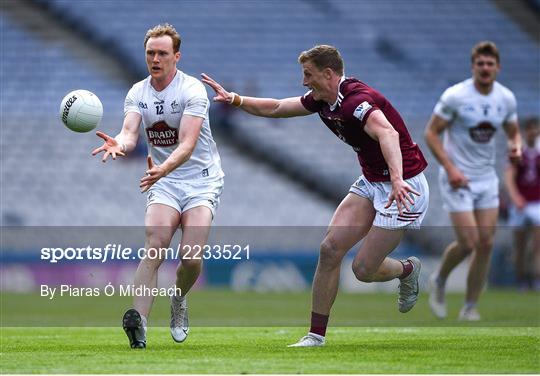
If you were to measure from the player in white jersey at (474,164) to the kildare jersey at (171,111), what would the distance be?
12.6 feet

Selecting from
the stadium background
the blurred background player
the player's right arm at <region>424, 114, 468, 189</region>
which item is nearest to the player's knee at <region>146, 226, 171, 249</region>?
the player's right arm at <region>424, 114, 468, 189</region>

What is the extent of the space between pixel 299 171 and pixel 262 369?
16.1 m

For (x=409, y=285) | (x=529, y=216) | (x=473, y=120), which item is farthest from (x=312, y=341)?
(x=529, y=216)

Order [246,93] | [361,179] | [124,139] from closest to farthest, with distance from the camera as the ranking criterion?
[124,139] → [361,179] → [246,93]

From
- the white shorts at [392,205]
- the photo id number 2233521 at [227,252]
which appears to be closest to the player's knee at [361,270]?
the white shorts at [392,205]

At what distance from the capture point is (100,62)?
23812mm

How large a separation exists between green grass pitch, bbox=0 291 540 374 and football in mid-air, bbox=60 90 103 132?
1.61 m

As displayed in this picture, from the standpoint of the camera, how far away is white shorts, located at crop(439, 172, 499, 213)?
37.4 feet

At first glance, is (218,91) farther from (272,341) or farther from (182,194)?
(272,341)

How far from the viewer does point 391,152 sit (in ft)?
24.2

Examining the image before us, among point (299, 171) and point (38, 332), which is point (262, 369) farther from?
point (299, 171)

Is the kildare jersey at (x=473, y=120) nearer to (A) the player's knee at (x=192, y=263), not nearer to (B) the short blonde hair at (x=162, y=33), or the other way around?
(B) the short blonde hair at (x=162, y=33)

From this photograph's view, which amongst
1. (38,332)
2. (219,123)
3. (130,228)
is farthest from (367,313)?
(219,123)

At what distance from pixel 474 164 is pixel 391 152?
4592mm
